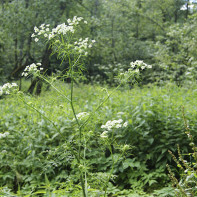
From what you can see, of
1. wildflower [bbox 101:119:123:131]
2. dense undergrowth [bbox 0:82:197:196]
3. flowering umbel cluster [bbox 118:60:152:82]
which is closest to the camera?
wildflower [bbox 101:119:123:131]

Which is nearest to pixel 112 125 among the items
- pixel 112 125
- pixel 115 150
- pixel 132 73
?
pixel 112 125

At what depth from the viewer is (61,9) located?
32.8 ft

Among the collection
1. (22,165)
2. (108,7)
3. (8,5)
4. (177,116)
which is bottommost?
(22,165)

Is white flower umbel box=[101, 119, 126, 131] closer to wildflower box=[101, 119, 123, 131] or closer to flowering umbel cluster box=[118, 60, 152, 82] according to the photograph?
wildflower box=[101, 119, 123, 131]

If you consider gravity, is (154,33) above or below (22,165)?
above

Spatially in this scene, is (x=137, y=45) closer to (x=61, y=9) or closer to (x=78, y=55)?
(x=61, y=9)

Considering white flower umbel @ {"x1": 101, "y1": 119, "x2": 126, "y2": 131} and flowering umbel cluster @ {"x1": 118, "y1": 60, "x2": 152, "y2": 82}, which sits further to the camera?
flowering umbel cluster @ {"x1": 118, "y1": 60, "x2": 152, "y2": 82}

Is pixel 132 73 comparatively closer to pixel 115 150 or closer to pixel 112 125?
pixel 112 125

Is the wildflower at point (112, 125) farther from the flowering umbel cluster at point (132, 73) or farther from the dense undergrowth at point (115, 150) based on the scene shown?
the dense undergrowth at point (115, 150)

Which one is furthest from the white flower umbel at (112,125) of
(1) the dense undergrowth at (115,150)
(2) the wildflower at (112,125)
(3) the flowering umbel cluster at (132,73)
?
(1) the dense undergrowth at (115,150)

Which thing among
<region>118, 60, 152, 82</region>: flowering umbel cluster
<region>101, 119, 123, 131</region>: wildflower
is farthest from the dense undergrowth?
<region>101, 119, 123, 131</region>: wildflower

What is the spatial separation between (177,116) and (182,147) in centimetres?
45

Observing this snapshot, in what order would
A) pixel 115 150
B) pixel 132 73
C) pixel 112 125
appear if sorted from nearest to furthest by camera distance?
pixel 112 125
pixel 132 73
pixel 115 150

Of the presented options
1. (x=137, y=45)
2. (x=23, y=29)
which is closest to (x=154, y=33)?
(x=137, y=45)
